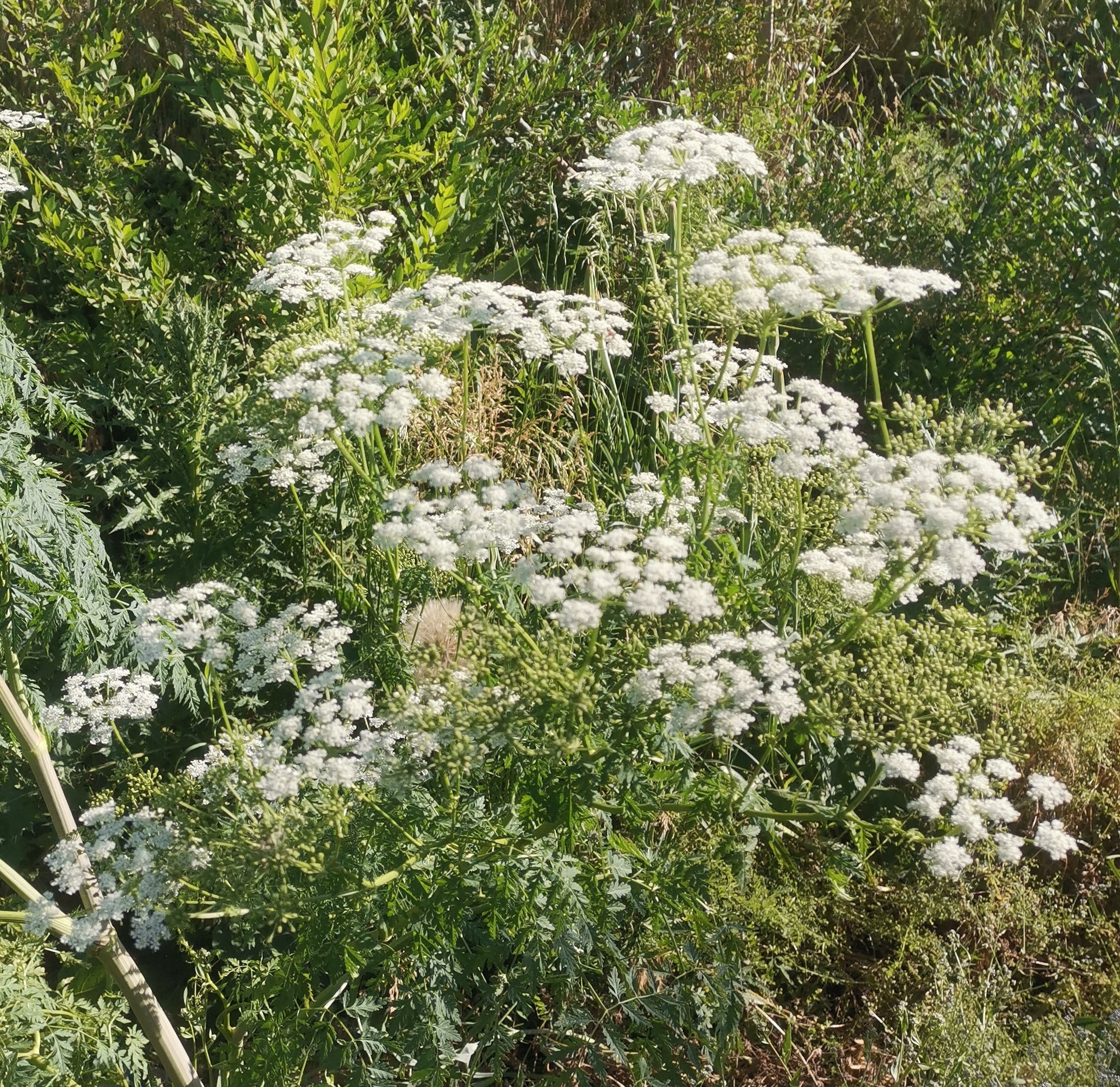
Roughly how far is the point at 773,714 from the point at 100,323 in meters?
2.84

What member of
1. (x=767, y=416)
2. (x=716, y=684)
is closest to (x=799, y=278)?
(x=767, y=416)

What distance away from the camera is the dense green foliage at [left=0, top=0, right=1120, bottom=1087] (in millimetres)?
2283

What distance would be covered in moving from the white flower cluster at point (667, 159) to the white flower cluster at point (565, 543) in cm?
74

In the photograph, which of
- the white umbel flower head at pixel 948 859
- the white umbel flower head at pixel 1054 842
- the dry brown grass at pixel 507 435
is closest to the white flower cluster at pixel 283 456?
the dry brown grass at pixel 507 435

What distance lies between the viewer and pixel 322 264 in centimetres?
270

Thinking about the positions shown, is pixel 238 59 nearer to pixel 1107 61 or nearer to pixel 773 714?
pixel 773 714

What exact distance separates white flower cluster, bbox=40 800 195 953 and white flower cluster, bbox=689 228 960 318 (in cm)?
158

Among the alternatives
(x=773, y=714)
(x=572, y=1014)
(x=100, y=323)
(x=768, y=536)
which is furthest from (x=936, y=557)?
(x=100, y=323)

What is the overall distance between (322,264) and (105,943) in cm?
164

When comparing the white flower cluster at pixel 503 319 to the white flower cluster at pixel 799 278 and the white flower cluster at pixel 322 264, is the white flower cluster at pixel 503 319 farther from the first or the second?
the white flower cluster at pixel 799 278

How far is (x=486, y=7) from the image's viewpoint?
523 centimetres

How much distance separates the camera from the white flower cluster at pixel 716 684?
6.67 ft

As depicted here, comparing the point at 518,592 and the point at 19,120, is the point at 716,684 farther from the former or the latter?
the point at 19,120

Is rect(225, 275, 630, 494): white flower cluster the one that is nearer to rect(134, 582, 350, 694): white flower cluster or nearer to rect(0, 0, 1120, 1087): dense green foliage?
rect(0, 0, 1120, 1087): dense green foliage
